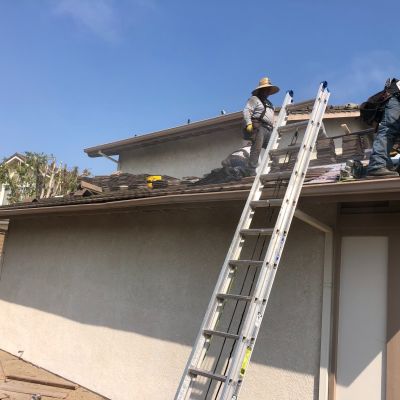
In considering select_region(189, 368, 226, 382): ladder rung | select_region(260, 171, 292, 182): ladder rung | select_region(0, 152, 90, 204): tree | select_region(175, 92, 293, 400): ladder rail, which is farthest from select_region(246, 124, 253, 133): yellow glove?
select_region(0, 152, 90, 204): tree

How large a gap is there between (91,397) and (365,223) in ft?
14.9

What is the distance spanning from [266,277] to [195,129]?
8.32 metres

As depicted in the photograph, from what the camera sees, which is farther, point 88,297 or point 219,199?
point 88,297

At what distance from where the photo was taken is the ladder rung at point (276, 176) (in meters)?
4.03

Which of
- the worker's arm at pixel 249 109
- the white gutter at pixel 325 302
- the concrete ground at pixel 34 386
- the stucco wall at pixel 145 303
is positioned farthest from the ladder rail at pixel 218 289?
the concrete ground at pixel 34 386

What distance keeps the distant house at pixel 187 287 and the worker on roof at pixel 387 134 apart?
15.1 inches

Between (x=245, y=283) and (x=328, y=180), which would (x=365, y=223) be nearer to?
(x=328, y=180)

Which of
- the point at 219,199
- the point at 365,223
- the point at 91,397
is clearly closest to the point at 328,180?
the point at 365,223

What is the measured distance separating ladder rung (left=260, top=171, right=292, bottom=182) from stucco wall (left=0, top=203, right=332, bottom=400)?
0.82m

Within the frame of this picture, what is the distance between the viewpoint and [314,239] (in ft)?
15.1

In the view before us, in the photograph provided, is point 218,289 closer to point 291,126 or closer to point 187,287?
point 291,126

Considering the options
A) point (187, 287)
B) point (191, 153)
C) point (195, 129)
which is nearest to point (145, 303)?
point (187, 287)

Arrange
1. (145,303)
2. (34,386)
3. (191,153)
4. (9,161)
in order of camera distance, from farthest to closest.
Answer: (9,161) < (191,153) < (34,386) < (145,303)

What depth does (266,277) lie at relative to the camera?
3.41 metres
